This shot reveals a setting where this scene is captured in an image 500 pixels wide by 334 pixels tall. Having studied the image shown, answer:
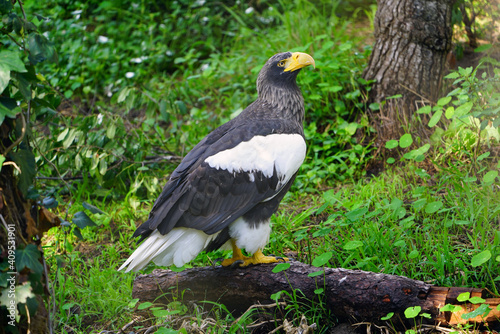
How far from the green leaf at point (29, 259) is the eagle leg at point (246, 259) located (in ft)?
4.38

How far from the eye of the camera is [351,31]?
558 cm

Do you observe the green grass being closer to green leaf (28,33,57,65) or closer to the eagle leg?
the eagle leg

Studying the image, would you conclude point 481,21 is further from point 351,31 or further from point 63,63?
point 63,63

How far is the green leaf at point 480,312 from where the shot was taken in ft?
7.23

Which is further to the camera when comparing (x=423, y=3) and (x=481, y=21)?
(x=481, y=21)

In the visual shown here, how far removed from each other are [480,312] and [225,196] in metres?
1.41

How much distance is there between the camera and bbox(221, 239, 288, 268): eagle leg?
300 centimetres

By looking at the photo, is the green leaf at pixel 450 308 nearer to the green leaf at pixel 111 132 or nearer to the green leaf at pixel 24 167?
the green leaf at pixel 24 167

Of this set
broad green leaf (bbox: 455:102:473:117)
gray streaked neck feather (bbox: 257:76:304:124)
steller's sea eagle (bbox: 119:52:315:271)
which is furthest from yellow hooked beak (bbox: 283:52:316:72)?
broad green leaf (bbox: 455:102:473:117)

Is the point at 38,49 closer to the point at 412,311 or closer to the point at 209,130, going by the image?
the point at 412,311

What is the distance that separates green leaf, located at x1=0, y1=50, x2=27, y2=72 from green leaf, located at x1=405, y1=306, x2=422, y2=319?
1.94 meters

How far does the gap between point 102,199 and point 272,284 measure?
2323 millimetres

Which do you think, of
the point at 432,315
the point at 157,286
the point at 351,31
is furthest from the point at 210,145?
the point at 351,31

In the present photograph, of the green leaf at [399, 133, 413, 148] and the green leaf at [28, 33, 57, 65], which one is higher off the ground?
the green leaf at [28, 33, 57, 65]
